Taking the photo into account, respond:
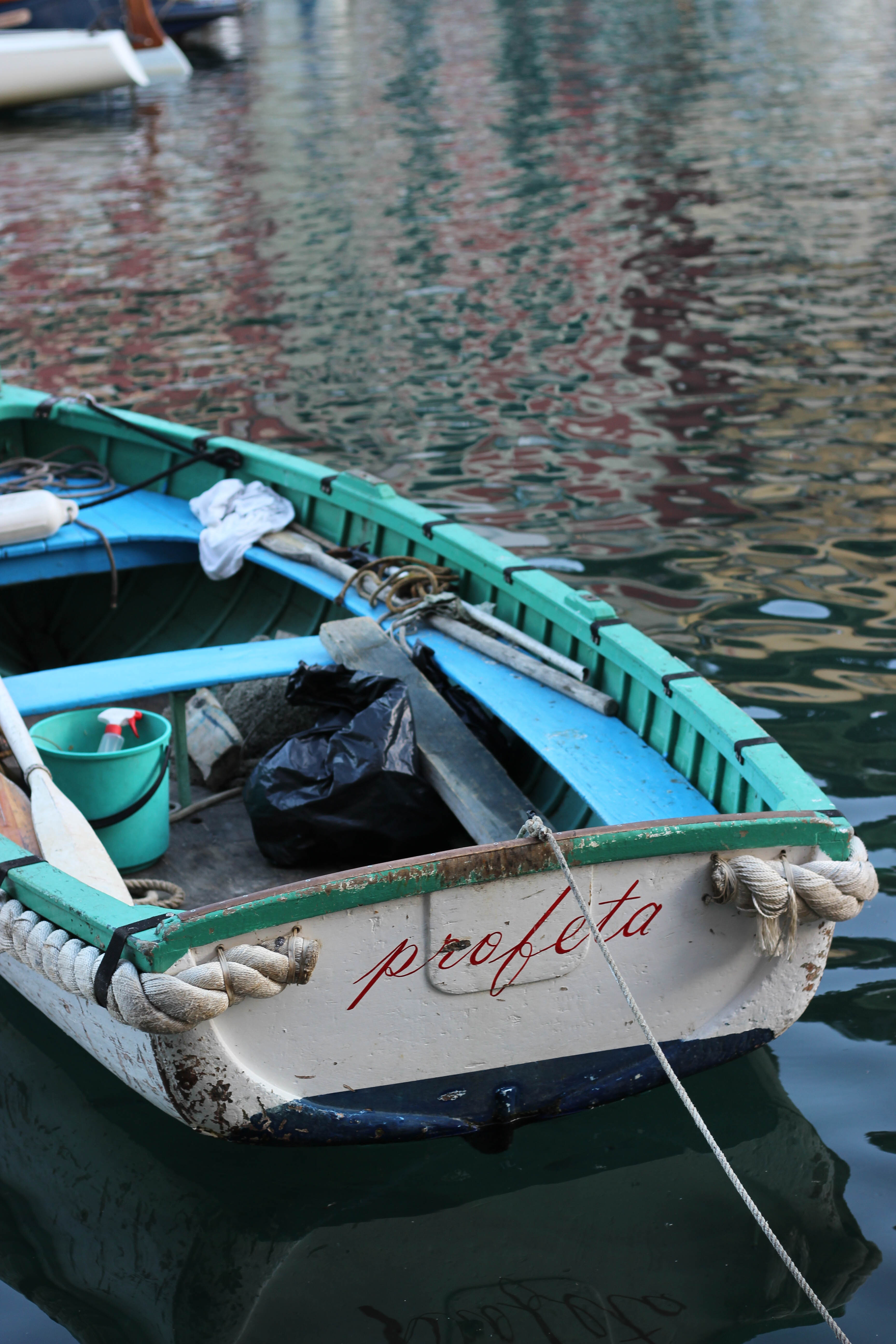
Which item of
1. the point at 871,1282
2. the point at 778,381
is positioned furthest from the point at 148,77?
the point at 871,1282

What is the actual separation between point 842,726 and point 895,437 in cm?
400

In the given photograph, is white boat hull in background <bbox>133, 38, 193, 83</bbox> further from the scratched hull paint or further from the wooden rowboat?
the scratched hull paint

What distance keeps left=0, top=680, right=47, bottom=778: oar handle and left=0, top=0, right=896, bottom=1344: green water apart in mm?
889

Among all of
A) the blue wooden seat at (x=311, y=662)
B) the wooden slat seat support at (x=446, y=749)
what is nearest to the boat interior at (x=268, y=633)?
the blue wooden seat at (x=311, y=662)

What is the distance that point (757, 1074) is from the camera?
12.1 feet

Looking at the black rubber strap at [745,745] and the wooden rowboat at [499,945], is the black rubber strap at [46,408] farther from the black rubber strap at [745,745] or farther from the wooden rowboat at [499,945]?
the black rubber strap at [745,745]

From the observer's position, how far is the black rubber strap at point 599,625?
407 centimetres

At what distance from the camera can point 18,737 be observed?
3732 millimetres

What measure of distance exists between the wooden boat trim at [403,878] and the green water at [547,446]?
0.97 meters

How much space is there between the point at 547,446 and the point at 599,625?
5113 mm

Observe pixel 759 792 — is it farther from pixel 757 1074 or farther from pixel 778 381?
pixel 778 381

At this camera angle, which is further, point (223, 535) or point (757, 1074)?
point (223, 535)

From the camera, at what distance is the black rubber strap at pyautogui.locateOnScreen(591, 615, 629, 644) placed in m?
4.07

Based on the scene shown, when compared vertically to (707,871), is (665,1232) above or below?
below
